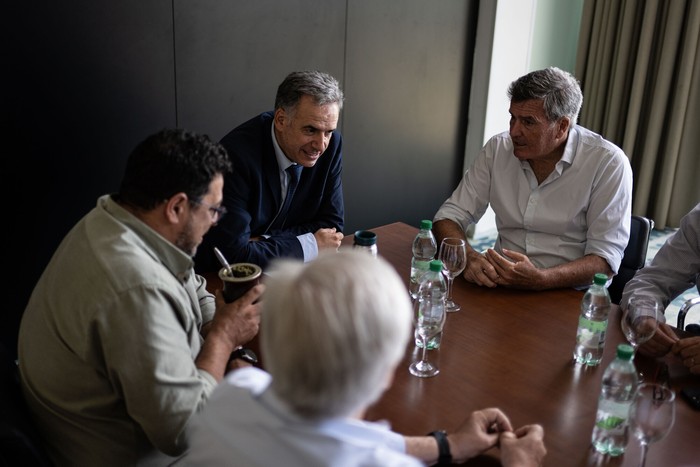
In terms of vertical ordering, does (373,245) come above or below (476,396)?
above

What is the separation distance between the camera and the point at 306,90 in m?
2.34

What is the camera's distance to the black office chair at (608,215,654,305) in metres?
2.43

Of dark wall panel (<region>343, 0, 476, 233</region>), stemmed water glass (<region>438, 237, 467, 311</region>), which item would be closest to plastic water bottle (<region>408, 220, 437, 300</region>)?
stemmed water glass (<region>438, 237, 467, 311</region>)

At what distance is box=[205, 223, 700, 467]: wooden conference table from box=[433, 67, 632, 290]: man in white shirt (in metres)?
0.33

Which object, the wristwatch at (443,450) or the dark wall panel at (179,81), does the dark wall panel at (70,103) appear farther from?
the wristwatch at (443,450)

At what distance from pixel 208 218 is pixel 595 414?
3.26ft

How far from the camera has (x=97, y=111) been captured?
291cm

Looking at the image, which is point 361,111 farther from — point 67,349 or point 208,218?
point 67,349

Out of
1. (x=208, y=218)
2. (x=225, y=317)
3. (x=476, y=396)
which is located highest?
(x=208, y=218)

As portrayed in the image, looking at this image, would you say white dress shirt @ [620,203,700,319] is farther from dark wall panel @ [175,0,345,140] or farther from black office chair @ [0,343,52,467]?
dark wall panel @ [175,0,345,140]

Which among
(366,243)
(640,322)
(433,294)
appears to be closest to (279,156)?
(366,243)

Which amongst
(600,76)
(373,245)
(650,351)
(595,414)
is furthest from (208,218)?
(600,76)

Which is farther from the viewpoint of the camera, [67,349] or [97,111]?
[97,111]

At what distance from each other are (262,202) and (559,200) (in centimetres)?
114
